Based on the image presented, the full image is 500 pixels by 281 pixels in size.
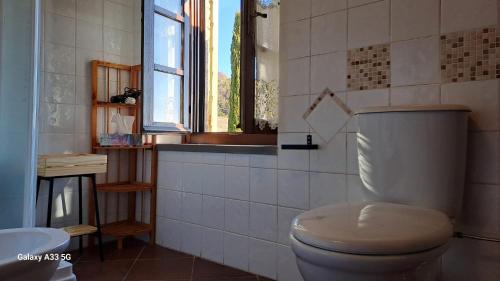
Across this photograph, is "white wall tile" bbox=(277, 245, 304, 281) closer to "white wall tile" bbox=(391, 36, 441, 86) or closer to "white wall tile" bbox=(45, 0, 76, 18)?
"white wall tile" bbox=(391, 36, 441, 86)

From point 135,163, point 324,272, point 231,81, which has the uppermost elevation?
point 231,81

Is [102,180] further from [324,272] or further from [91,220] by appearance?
[324,272]

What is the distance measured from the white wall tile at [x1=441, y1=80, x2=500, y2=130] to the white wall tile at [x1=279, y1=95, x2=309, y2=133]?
59 centimetres

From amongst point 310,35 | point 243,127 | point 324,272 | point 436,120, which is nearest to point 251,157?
Answer: point 243,127

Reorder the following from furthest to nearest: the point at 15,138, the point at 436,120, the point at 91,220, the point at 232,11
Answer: the point at 232,11 < the point at 91,220 < the point at 15,138 < the point at 436,120

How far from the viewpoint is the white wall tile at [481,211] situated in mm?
1179

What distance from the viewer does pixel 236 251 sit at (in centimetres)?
185

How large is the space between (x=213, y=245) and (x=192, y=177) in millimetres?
415

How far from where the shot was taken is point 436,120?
3.68 ft

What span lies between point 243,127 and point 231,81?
41 cm

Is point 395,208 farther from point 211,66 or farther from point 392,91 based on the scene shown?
point 211,66

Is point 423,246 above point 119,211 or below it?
above

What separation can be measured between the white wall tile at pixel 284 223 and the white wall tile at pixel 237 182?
0.22m

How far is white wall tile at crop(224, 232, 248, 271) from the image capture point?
1.82 m
